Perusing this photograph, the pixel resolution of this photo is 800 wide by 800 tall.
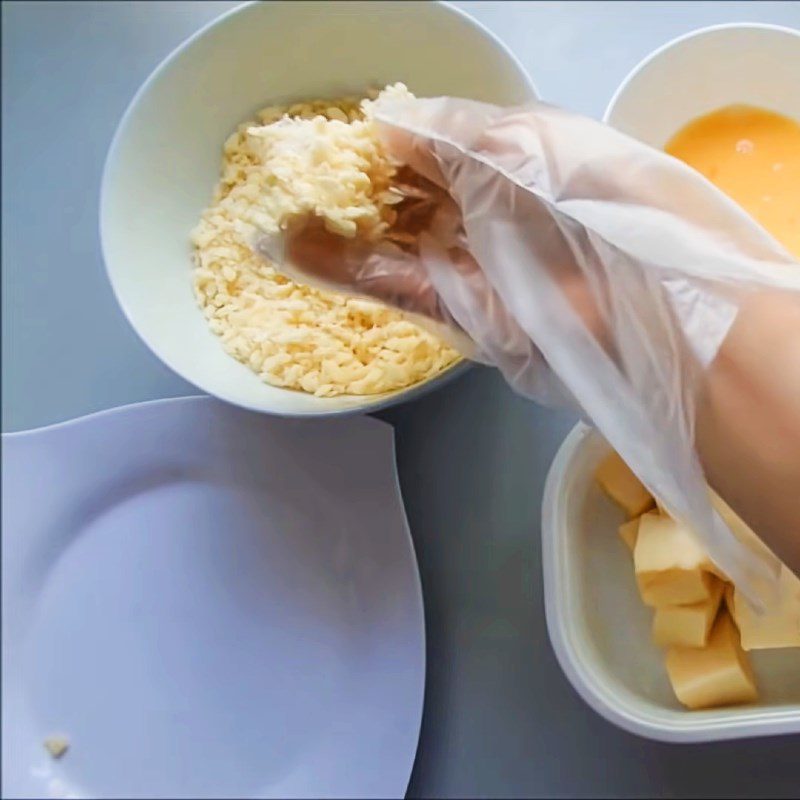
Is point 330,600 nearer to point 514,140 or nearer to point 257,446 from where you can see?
point 257,446

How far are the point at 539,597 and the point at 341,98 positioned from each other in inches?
15.8

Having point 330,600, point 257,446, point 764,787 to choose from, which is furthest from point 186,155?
point 764,787

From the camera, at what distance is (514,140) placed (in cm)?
50

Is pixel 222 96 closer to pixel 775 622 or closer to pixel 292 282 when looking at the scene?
pixel 292 282

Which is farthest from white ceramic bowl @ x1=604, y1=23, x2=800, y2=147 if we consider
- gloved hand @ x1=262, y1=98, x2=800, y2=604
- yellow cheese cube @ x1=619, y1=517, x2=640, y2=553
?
yellow cheese cube @ x1=619, y1=517, x2=640, y2=553

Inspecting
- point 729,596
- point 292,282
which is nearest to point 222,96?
point 292,282

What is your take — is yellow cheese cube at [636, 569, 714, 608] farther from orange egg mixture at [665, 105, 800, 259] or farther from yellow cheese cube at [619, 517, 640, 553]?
orange egg mixture at [665, 105, 800, 259]

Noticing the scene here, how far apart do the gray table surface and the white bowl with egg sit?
0.05m

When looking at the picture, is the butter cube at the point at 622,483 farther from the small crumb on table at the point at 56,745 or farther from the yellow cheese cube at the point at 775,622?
the small crumb on table at the point at 56,745

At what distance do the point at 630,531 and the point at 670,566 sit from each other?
5 centimetres

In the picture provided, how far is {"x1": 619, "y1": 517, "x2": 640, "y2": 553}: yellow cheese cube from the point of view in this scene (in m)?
0.67

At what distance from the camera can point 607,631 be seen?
67cm

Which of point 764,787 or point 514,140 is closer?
point 514,140

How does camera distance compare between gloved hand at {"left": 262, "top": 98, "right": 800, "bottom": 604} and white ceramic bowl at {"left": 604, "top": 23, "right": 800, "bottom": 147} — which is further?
white ceramic bowl at {"left": 604, "top": 23, "right": 800, "bottom": 147}
